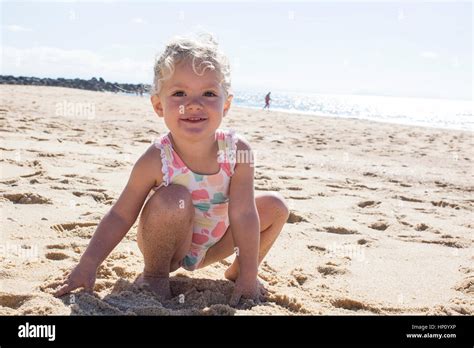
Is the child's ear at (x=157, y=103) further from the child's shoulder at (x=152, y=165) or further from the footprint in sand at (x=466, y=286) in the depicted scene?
the footprint in sand at (x=466, y=286)

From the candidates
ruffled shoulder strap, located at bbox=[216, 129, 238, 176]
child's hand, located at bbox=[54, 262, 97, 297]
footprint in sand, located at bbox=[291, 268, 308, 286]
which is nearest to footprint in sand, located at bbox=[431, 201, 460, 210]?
footprint in sand, located at bbox=[291, 268, 308, 286]

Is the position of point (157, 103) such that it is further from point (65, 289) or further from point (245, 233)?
point (65, 289)

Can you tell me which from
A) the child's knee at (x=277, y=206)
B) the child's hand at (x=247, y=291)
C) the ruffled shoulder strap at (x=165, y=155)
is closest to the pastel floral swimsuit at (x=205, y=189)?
the ruffled shoulder strap at (x=165, y=155)

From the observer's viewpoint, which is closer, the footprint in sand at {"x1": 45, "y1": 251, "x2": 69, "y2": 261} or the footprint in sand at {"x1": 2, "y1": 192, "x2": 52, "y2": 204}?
the footprint in sand at {"x1": 45, "y1": 251, "x2": 69, "y2": 261}

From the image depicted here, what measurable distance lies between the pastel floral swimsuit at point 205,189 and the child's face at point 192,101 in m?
0.15

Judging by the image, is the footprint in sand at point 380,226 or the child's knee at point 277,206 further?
the footprint in sand at point 380,226

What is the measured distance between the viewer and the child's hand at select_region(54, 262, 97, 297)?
6.68 ft

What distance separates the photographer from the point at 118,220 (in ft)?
7.20

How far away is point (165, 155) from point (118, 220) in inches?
13.2

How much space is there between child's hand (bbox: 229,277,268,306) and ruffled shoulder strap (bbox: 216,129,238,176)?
47cm

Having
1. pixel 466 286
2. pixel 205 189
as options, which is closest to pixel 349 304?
pixel 466 286

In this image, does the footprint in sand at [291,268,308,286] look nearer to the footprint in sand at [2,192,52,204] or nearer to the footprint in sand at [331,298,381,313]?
the footprint in sand at [331,298,381,313]

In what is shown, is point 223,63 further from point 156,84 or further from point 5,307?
point 5,307

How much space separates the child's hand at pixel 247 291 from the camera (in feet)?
6.97
